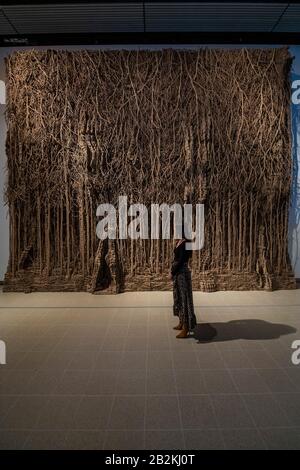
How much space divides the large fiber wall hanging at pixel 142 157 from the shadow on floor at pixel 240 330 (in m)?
1.86

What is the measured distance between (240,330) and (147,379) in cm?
161

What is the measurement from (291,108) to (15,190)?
5.15 m

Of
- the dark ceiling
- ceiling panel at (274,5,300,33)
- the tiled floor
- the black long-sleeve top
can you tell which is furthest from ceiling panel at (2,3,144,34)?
the tiled floor

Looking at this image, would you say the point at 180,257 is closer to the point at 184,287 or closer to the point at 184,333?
the point at 184,287

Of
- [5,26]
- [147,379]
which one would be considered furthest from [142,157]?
[147,379]

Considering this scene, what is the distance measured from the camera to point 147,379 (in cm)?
315

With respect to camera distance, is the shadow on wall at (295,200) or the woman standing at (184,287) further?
the shadow on wall at (295,200)

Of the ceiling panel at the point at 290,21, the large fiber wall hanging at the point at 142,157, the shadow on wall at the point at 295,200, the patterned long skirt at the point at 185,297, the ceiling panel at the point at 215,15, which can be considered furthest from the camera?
the shadow on wall at the point at 295,200

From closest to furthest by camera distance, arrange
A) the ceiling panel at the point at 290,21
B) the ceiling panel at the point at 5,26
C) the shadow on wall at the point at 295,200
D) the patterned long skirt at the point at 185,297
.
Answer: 1. the ceiling panel at the point at 290,21
2. the ceiling panel at the point at 5,26
3. the patterned long skirt at the point at 185,297
4. the shadow on wall at the point at 295,200

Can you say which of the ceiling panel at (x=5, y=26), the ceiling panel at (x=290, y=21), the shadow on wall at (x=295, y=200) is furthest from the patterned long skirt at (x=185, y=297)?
the shadow on wall at (x=295, y=200)

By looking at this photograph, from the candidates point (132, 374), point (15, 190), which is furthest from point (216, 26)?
point (15, 190)

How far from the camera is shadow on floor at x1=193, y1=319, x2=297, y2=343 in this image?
4129 mm

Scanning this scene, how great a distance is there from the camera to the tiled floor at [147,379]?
237cm

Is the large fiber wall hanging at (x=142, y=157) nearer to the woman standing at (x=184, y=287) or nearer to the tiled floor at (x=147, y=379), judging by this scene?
the tiled floor at (x=147, y=379)
